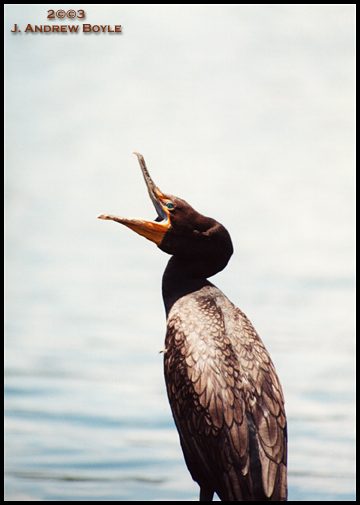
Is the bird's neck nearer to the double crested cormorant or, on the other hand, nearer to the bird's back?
the double crested cormorant

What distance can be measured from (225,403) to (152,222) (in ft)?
5.34

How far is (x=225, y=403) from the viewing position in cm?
507

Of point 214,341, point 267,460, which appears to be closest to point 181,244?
point 214,341

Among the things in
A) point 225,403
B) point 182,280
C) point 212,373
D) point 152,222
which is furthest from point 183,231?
point 225,403

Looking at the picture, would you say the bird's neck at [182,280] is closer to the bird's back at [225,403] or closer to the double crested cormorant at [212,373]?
the double crested cormorant at [212,373]

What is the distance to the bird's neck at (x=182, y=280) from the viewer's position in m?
5.83

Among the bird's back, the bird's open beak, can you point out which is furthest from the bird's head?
the bird's back

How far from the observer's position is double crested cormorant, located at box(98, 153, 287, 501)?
16.3 ft

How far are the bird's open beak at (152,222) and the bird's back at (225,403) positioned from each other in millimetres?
664

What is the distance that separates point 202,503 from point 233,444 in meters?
0.64

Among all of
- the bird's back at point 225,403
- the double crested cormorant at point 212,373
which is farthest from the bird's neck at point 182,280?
the bird's back at point 225,403

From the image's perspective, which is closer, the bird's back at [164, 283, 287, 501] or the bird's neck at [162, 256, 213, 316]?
the bird's back at [164, 283, 287, 501]

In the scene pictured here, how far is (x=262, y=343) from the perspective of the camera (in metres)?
5.61

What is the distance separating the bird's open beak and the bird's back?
664mm
